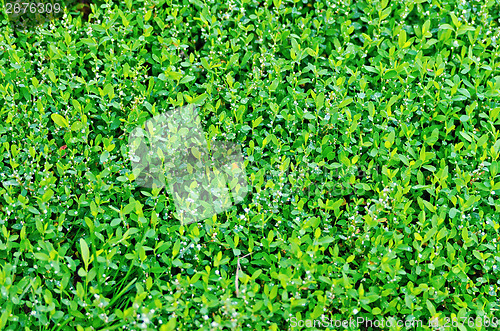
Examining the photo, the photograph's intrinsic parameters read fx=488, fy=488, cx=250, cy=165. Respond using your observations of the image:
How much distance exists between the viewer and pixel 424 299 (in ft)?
8.29

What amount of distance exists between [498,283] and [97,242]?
2192mm

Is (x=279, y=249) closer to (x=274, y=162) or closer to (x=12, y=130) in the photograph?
(x=274, y=162)

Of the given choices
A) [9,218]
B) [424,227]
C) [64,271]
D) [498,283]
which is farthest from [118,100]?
[498,283]

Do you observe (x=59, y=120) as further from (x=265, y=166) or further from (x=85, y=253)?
(x=265, y=166)
